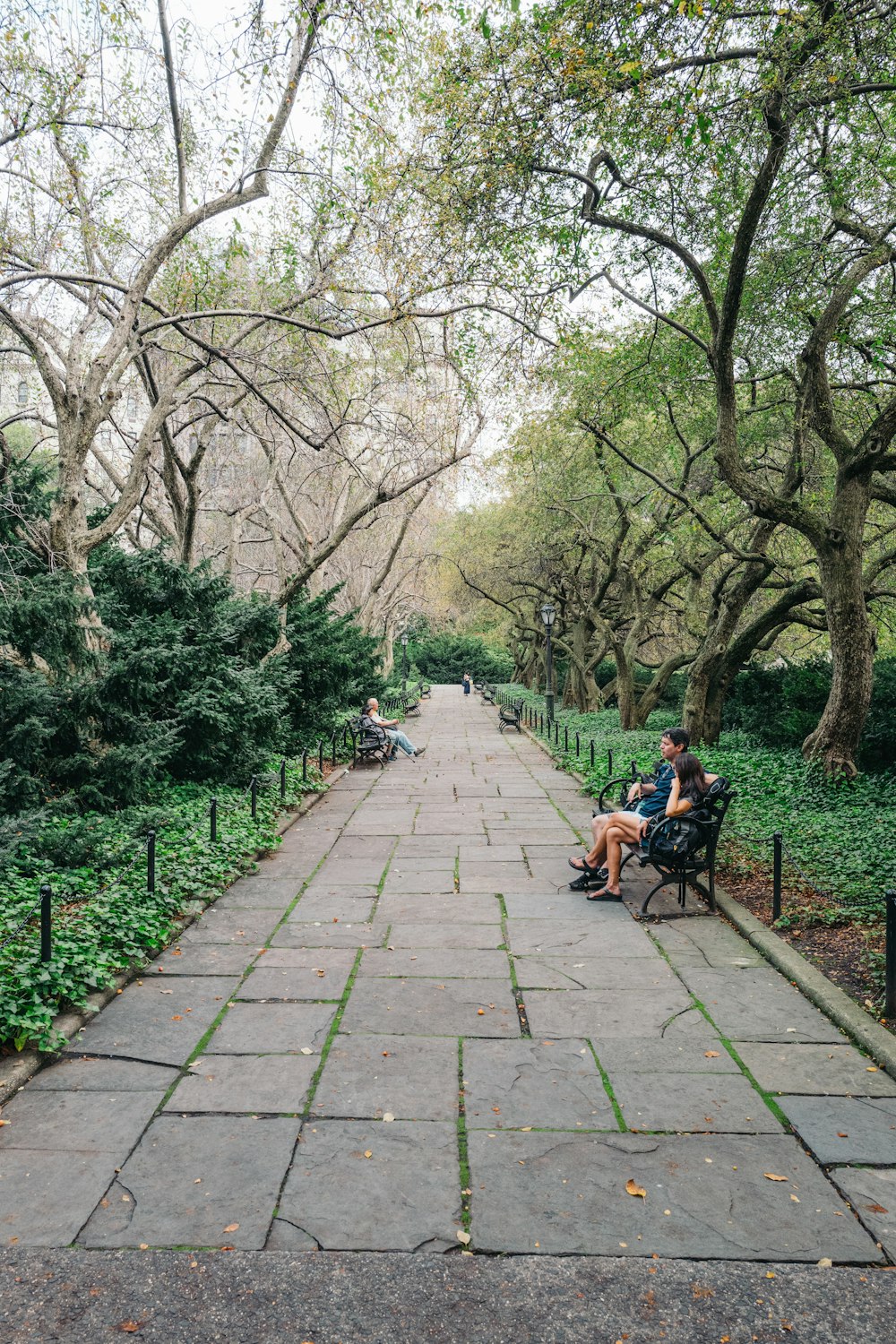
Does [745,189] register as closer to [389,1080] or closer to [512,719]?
[389,1080]

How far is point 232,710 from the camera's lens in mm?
9945

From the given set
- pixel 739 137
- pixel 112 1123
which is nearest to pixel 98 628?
pixel 112 1123

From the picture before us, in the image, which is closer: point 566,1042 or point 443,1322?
point 443,1322

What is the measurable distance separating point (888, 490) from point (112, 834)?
980 cm

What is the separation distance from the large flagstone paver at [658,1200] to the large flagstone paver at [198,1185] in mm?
741

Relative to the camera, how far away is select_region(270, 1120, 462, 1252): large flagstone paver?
9.03 ft

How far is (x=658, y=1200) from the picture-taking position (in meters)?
2.93

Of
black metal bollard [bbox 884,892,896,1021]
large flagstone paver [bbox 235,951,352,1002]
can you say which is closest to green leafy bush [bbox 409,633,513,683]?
large flagstone paver [bbox 235,951,352,1002]

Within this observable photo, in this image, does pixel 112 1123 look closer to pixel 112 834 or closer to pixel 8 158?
pixel 112 834

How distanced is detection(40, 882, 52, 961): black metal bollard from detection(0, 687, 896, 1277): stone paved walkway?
48cm

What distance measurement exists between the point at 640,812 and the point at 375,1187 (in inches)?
169

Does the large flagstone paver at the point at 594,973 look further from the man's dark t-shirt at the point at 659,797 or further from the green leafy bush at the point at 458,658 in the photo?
the green leafy bush at the point at 458,658

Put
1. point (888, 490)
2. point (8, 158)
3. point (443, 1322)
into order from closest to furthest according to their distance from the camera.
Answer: point (443, 1322)
point (8, 158)
point (888, 490)

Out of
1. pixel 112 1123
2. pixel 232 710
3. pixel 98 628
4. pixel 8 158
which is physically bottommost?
pixel 112 1123
